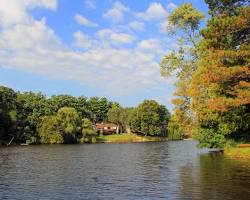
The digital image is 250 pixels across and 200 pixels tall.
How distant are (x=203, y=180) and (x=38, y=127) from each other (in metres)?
105

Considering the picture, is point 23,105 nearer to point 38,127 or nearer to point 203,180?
point 38,127

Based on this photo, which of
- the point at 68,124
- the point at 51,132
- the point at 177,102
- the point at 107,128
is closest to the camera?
the point at 177,102

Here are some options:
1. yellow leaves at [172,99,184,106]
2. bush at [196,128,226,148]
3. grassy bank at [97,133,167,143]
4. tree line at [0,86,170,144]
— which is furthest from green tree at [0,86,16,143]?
bush at [196,128,226,148]

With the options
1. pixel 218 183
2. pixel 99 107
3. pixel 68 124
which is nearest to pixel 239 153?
pixel 218 183

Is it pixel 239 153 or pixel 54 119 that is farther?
pixel 54 119

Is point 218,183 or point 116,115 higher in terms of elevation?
point 116,115

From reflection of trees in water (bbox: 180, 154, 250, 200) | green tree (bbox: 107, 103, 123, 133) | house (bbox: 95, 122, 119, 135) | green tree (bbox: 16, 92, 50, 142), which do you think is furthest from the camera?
green tree (bbox: 107, 103, 123, 133)

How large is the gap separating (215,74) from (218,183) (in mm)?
13119

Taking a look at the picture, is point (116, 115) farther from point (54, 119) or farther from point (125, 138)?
point (54, 119)

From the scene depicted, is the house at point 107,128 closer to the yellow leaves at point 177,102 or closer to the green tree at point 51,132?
the green tree at point 51,132

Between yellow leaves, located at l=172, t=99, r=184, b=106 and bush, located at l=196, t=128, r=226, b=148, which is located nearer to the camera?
bush, located at l=196, t=128, r=226, b=148

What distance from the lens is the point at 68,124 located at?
416ft

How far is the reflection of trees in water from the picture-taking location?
949 inches

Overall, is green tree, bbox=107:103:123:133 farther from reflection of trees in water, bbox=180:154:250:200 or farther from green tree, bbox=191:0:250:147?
reflection of trees in water, bbox=180:154:250:200
